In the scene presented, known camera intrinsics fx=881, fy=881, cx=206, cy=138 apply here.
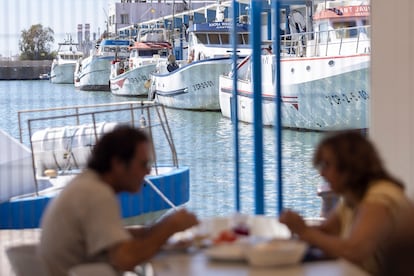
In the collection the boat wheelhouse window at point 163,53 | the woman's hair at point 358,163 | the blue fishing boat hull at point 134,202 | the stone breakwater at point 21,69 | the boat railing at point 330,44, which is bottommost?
the blue fishing boat hull at point 134,202

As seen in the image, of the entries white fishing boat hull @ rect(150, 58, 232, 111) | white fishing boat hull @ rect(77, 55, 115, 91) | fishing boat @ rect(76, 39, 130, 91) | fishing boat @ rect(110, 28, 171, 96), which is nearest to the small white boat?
fishing boat @ rect(76, 39, 130, 91)

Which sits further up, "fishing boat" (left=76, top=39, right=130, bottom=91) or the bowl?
"fishing boat" (left=76, top=39, right=130, bottom=91)

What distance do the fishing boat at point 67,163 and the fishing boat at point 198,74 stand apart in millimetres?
1174

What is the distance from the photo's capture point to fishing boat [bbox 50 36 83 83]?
198 inches

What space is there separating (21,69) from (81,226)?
2.65 meters

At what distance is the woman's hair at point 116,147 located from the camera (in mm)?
2482

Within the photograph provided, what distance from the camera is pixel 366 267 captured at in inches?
97.5

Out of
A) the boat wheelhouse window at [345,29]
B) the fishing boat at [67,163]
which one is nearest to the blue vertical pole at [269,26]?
the fishing boat at [67,163]

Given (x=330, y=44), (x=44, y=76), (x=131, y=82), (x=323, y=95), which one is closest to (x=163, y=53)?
(x=131, y=82)

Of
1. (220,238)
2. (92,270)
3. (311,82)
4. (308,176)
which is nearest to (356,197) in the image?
(220,238)

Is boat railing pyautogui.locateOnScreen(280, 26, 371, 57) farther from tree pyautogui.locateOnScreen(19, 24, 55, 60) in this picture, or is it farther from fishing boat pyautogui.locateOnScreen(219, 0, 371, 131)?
tree pyautogui.locateOnScreen(19, 24, 55, 60)

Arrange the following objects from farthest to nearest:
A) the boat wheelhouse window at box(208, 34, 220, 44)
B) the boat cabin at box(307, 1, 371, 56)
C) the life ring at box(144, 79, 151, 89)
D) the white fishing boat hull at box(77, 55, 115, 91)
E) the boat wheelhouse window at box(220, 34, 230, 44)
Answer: the boat wheelhouse window at box(220, 34, 230, 44), the boat wheelhouse window at box(208, 34, 220, 44), the life ring at box(144, 79, 151, 89), the boat cabin at box(307, 1, 371, 56), the white fishing boat hull at box(77, 55, 115, 91)

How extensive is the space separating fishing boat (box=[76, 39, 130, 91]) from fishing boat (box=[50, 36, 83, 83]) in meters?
0.39

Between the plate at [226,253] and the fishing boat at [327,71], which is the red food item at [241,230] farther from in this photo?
the fishing boat at [327,71]
